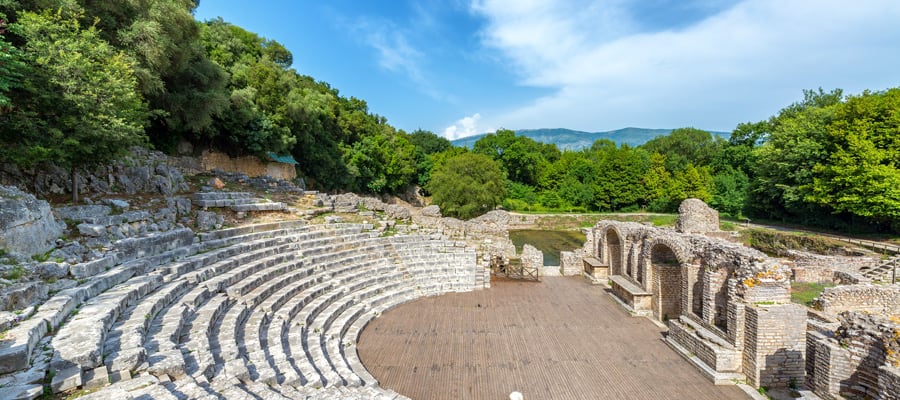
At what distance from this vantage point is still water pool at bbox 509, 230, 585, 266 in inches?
1122

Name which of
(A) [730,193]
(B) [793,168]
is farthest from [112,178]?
(A) [730,193]

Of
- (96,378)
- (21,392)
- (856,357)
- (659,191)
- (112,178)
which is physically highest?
(112,178)

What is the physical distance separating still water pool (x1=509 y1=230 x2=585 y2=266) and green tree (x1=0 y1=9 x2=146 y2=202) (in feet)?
70.4

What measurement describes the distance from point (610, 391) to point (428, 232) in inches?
452

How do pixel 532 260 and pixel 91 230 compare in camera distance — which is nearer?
pixel 91 230

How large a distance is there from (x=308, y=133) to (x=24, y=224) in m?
23.0

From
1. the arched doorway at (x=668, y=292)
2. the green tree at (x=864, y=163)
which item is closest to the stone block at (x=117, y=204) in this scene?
the arched doorway at (x=668, y=292)

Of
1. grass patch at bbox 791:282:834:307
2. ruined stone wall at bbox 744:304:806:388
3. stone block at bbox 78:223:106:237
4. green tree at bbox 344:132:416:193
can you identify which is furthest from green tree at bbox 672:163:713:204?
stone block at bbox 78:223:106:237

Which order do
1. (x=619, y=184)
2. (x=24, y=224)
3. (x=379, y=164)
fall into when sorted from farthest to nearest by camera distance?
(x=619, y=184) < (x=379, y=164) < (x=24, y=224)

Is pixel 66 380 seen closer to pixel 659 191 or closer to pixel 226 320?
pixel 226 320

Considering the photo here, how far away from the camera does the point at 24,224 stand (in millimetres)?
6680

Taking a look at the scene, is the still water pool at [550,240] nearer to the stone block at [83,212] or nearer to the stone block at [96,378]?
the stone block at [83,212]

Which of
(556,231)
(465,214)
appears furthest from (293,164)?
(556,231)

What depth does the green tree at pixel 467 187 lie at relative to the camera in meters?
35.2
